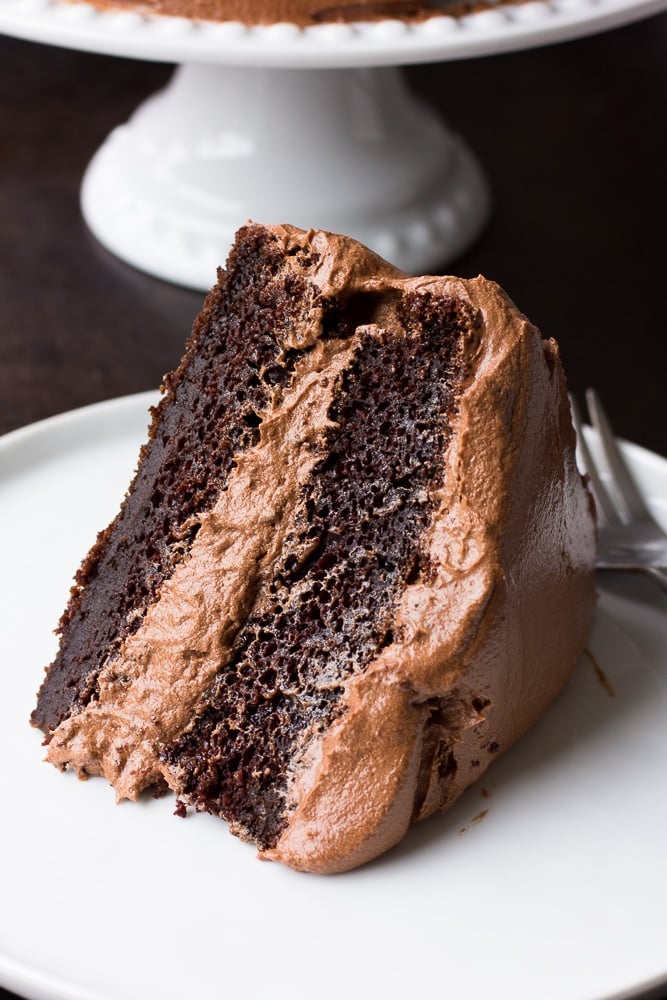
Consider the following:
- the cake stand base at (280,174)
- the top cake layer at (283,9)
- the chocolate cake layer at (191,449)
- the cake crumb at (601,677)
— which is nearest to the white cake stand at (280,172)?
the cake stand base at (280,174)

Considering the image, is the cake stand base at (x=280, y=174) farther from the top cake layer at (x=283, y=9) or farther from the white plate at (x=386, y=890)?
the white plate at (x=386, y=890)

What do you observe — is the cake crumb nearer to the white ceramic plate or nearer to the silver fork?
the silver fork

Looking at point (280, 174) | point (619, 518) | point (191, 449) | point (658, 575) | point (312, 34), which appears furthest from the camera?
point (280, 174)

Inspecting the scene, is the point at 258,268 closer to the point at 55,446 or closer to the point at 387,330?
the point at 387,330

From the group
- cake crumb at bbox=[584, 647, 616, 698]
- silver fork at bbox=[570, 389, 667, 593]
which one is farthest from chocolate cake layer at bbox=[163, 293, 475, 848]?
silver fork at bbox=[570, 389, 667, 593]

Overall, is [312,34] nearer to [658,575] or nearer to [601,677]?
[658,575]

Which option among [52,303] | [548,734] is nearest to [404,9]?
[52,303]

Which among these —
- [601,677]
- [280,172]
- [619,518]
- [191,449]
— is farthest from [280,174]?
[601,677]
